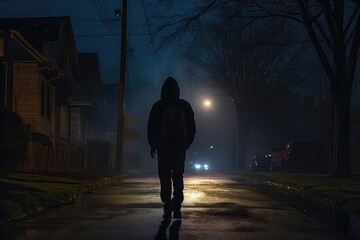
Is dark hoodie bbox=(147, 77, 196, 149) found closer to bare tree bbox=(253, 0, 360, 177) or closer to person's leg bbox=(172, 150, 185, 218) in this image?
person's leg bbox=(172, 150, 185, 218)

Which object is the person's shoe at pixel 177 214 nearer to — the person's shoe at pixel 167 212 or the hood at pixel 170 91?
the person's shoe at pixel 167 212

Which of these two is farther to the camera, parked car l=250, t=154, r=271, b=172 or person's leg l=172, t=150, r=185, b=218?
parked car l=250, t=154, r=271, b=172

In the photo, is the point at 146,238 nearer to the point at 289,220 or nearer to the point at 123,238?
the point at 123,238

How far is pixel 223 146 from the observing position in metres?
101

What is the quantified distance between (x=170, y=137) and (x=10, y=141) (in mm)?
5334

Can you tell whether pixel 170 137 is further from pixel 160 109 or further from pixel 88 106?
pixel 88 106

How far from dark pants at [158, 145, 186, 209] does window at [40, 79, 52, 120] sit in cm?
2058

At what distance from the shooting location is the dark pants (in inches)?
386

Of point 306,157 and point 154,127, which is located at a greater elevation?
point 154,127

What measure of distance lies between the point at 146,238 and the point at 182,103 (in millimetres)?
2899

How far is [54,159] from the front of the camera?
26.8m

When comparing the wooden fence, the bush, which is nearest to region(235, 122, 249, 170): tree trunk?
the wooden fence

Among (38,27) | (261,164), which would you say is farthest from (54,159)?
A: (261,164)

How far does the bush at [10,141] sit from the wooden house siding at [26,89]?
13.4m
